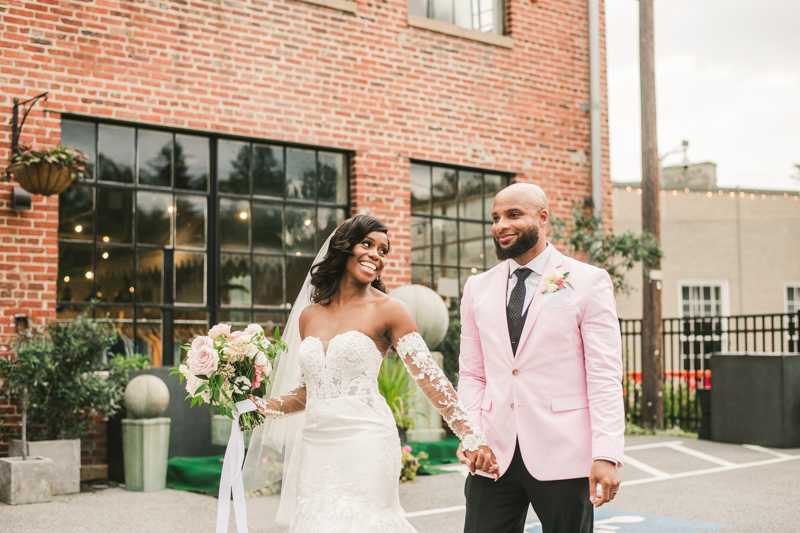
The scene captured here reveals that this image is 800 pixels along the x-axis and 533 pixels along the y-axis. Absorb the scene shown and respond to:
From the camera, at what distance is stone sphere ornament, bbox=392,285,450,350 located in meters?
9.24

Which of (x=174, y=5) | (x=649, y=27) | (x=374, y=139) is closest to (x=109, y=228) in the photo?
(x=174, y=5)

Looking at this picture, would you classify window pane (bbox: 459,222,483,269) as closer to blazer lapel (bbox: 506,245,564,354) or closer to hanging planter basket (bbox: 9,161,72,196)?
hanging planter basket (bbox: 9,161,72,196)

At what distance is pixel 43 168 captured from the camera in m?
7.36

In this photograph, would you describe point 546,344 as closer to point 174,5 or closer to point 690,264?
point 174,5

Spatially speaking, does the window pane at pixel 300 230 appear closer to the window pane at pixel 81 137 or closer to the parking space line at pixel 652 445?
the window pane at pixel 81 137

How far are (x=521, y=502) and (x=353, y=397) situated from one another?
0.87 m

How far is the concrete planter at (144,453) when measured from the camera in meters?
7.70

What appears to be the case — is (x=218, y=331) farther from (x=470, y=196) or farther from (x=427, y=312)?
(x=470, y=196)

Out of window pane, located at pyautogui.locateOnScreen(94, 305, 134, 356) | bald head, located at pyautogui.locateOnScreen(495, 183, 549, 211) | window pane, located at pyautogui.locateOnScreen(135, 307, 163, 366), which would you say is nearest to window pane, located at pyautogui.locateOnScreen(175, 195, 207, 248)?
window pane, located at pyautogui.locateOnScreen(135, 307, 163, 366)

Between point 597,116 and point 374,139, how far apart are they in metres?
3.73

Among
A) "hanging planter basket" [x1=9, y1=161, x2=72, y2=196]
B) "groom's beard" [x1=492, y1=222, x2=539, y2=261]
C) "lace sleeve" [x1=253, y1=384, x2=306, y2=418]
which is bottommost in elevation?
"lace sleeve" [x1=253, y1=384, x2=306, y2=418]

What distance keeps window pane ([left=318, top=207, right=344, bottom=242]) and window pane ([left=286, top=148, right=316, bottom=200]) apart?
0.24 metres

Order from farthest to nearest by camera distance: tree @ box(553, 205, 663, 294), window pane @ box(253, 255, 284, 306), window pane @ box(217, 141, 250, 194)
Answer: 1. tree @ box(553, 205, 663, 294)
2. window pane @ box(253, 255, 284, 306)
3. window pane @ box(217, 141, 250, 194)

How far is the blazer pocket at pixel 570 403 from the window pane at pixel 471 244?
7.72 m
